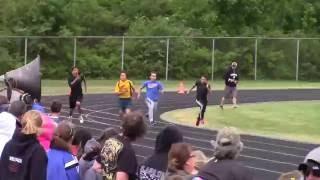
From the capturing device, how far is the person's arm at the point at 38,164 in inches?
271

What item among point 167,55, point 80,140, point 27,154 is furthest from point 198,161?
point 167,55

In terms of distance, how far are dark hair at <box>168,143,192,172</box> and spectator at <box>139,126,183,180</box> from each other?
1.48ft

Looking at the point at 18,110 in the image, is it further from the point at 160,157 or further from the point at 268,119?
the point at 268,119

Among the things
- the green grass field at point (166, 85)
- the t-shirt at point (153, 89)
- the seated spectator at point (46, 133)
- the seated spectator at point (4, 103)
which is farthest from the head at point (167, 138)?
the green grass field at point (166, 85)

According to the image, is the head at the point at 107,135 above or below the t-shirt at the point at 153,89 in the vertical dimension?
above

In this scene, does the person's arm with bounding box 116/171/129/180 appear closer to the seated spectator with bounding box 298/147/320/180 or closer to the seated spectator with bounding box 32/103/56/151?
the seated spectator with bounding box 32/103/56/151

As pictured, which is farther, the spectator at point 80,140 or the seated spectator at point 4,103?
the seated spectator at point 4,103

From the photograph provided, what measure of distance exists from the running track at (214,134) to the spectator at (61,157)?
372cm

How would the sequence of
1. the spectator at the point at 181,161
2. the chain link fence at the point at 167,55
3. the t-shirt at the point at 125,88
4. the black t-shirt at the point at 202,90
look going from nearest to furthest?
the spectator at the point at 181,161 → the t-shirt at the point at 125,88 → the black t-shirt at the point at 202,90 → the chain link fence at the point at 167,55

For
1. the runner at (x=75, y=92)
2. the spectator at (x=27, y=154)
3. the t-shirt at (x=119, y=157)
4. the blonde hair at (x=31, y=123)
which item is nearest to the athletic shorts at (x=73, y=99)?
the runner at (x=75, y=92)

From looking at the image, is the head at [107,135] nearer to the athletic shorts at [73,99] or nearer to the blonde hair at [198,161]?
the blonde hair at [198,161]

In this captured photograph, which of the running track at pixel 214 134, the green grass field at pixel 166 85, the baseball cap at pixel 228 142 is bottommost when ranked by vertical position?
the running track at pixel 214 134

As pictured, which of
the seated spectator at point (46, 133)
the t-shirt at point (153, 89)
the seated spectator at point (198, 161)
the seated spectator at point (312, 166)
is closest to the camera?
the seated spectator at point (312, 166)

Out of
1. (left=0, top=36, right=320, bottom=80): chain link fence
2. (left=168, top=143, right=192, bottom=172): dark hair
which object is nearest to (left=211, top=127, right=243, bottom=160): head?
(left=168, top=143, right=192, bottom=172): dark hair
